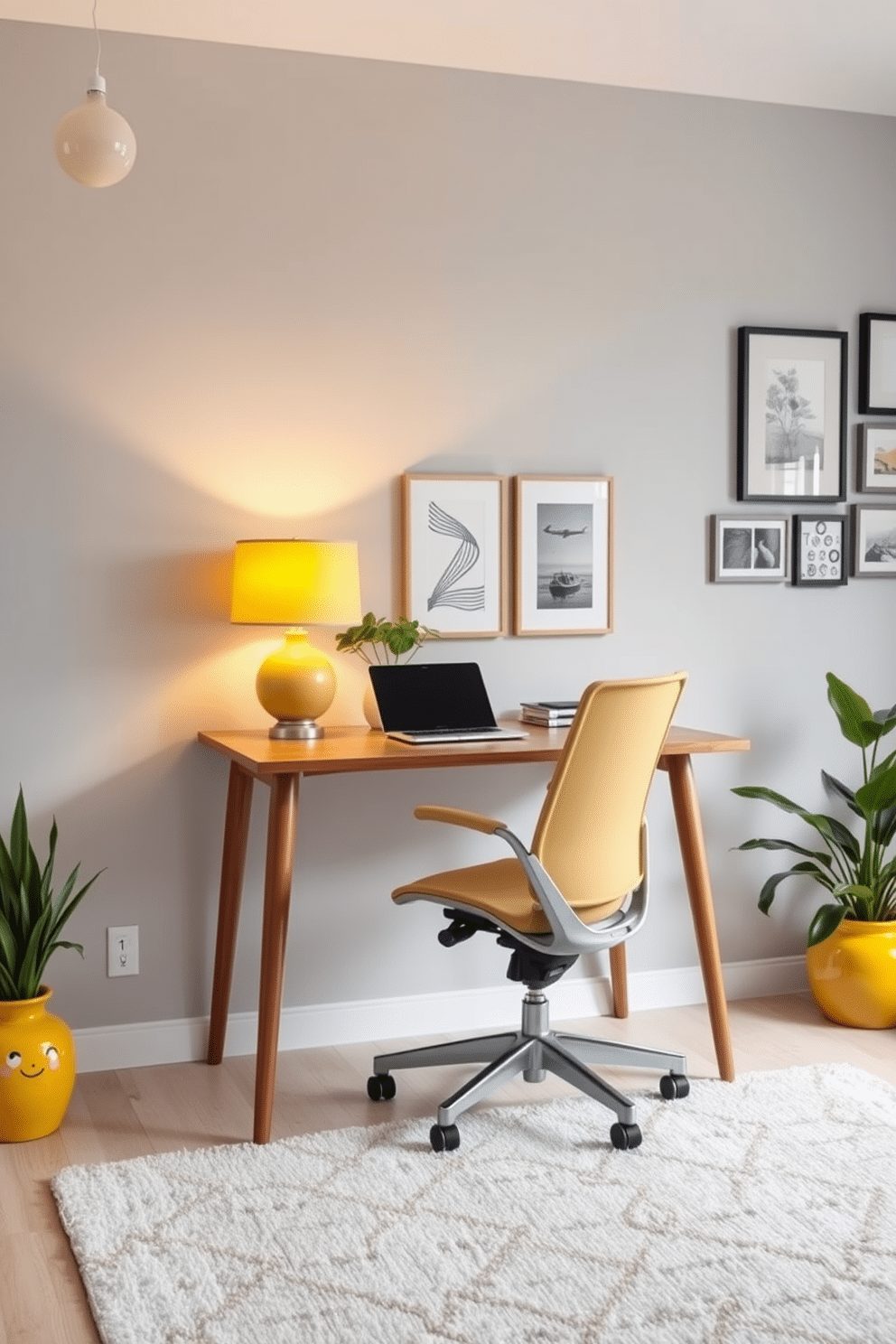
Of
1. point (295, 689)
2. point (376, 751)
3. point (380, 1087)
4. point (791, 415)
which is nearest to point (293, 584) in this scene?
point (295, 689)

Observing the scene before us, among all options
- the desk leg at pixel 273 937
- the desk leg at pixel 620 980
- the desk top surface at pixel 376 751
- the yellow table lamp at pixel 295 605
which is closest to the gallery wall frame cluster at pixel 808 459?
the desk top surface at pixel 376 751

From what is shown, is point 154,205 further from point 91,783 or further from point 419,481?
point 91,783

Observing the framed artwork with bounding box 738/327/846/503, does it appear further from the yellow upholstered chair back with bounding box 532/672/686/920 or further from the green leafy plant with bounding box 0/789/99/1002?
the green leafy plant with bounding box 0/789/99/1002

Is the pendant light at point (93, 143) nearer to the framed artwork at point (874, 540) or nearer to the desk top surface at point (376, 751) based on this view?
the desk top surface at point (376, 751)

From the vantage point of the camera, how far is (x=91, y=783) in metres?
3.24

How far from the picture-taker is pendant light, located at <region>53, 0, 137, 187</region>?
7.53 ft

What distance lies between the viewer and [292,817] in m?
2.83

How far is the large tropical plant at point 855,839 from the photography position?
3482 mm

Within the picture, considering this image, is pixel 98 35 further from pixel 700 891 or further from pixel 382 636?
pixel 700 891

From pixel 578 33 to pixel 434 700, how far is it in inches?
63.6

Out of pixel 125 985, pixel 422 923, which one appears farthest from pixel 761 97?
pixel 125 985

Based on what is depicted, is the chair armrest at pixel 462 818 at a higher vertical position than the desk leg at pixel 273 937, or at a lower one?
higher

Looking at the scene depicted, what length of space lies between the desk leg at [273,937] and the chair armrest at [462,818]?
0.27 meters

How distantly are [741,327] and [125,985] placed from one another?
2.33 meters
